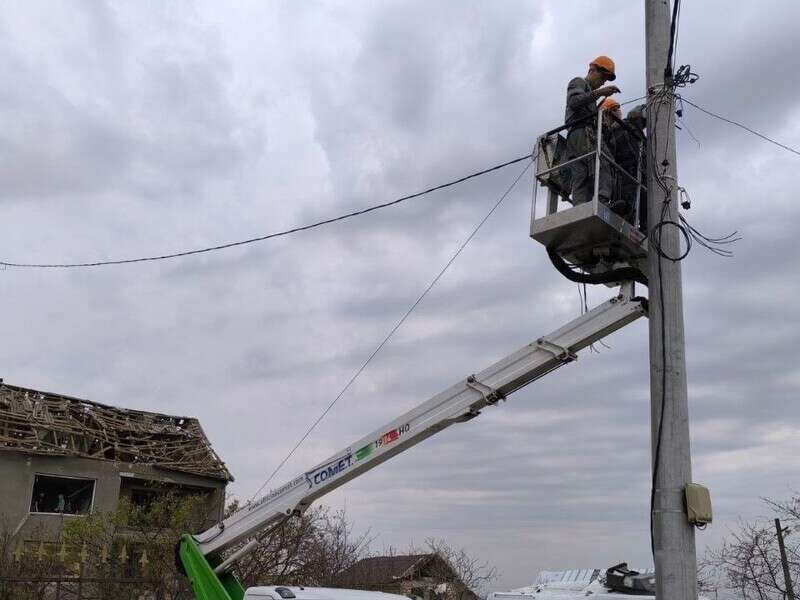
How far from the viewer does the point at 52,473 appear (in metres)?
24.6

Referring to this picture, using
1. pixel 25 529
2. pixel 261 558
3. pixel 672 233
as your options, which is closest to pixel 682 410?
pixel 672 233

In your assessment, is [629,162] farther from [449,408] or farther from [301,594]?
[301,594]

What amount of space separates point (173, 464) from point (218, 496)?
6.64 ft

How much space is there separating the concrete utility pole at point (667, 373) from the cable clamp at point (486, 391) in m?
1.38

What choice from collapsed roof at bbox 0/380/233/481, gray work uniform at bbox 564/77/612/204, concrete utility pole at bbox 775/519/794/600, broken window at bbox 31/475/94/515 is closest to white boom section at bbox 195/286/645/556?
gray work uniform at bbox 564/77/612/204

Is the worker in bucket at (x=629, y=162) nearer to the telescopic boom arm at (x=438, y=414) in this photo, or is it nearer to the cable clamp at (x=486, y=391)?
the telescopic boom arm at (x=438, y=414)

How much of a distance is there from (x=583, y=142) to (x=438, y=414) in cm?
310

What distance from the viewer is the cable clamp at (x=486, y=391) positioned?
24.9ft

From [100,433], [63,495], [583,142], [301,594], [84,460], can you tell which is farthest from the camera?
[100,433]

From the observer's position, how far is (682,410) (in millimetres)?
6816

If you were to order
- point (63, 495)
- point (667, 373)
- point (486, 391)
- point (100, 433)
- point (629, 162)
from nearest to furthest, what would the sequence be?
point (667, 373) → point (486, 391) → point (629, 162) → point (63, 495) → point (100, 433)

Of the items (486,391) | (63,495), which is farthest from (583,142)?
(63,495)

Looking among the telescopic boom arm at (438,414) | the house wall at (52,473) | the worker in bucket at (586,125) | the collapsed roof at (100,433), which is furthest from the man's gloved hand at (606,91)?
the collapsed roof at (100,433)

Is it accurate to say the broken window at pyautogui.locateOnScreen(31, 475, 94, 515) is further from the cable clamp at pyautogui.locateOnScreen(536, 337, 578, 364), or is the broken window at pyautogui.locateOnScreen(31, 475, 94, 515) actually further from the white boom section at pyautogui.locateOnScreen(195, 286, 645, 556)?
the cable clamp at pyautogui.locateOnScreen(536, 337, 578, 364)
